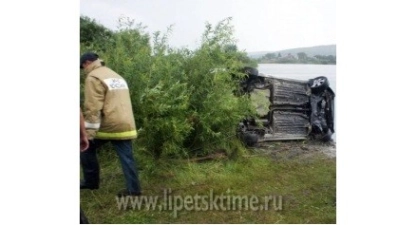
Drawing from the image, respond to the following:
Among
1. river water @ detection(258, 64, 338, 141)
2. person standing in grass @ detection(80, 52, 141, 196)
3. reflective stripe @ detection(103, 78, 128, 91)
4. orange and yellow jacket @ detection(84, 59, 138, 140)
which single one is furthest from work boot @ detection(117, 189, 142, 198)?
river water @ detection(258, 64, 338, 141)

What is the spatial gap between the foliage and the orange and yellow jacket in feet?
0.97

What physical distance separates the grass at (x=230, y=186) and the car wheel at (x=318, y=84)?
0.64m

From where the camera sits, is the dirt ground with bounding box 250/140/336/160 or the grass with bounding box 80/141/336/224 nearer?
the grass with bounding box 80/141/336/224

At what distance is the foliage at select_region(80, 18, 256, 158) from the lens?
4.22 m

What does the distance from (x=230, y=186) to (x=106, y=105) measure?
1296 millimetres

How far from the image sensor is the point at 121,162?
4004 mm

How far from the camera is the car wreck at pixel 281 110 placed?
4.56 metres

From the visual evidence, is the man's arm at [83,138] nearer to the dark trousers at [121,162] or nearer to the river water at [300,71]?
the dark trousers at [121,162]

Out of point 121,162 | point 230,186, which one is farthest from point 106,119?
point 230,186

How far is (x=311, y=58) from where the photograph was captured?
4.02 m

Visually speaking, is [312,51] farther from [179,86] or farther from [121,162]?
[121,162]

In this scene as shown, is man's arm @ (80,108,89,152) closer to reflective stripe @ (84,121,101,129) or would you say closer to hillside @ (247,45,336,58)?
reflective stripe @ (84,121,101,129)
